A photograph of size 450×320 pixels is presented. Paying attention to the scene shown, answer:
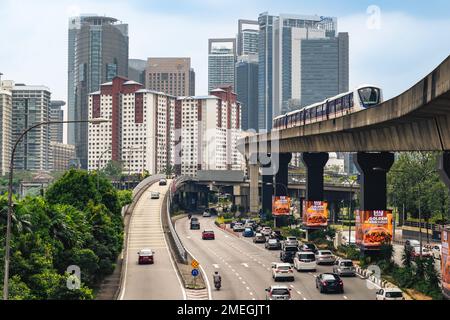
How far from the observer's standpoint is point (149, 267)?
195ft

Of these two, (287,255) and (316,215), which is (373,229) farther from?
(316,215)

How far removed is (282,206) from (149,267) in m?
45.4

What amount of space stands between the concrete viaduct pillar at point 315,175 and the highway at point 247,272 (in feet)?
31.1

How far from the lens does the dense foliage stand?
1324 inches

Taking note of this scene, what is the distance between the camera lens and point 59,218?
4222 cm

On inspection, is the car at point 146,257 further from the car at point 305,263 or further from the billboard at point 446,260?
the billboard at point 446,260

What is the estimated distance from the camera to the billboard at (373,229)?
59.1m

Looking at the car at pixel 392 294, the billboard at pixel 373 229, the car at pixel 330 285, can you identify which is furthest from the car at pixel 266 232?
the car at pixel 392 294

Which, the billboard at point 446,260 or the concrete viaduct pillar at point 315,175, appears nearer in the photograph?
the billboard at point 446,260

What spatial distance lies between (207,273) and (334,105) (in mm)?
27248

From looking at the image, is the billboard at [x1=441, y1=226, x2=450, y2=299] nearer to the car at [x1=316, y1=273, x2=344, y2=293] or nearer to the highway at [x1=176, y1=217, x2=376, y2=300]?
the highway at [x1=176, y1=217, x2=376, y2=300]
